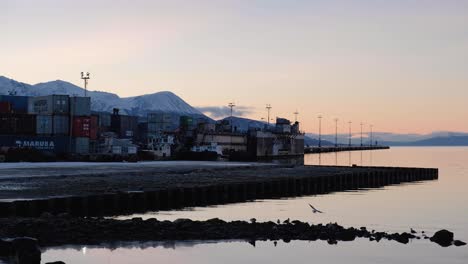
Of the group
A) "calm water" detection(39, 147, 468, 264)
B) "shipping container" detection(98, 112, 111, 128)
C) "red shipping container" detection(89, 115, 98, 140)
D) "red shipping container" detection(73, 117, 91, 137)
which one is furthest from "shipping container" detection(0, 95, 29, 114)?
"calm water" detection(39, 147, 468, 264)

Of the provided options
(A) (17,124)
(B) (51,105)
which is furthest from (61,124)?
(A) (17,124)

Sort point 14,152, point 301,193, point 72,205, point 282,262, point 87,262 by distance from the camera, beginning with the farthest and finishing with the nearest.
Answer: point 14,152, point 301,193, point 72,205, point 282,262, point 87,262

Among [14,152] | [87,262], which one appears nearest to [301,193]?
[87,262]

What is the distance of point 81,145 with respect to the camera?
113 m

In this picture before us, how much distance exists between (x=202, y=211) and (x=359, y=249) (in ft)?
53.4

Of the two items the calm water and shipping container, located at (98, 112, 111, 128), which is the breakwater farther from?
shipping container, located at (98, 112, 111, 128)

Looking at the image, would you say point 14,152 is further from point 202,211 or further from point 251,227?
point 251,227

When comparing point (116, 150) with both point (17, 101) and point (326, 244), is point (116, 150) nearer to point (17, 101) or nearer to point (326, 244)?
point (17, 101)

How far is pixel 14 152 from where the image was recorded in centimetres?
9831

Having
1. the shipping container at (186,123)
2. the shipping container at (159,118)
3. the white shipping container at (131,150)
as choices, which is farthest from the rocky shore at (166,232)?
the shipping container at (159,118)

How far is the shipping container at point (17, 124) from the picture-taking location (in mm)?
109812

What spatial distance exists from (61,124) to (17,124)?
760cm

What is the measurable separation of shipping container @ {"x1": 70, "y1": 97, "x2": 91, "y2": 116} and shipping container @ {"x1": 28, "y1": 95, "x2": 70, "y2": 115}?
44.2 inches

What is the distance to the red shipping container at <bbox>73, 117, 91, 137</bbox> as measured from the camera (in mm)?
112062
